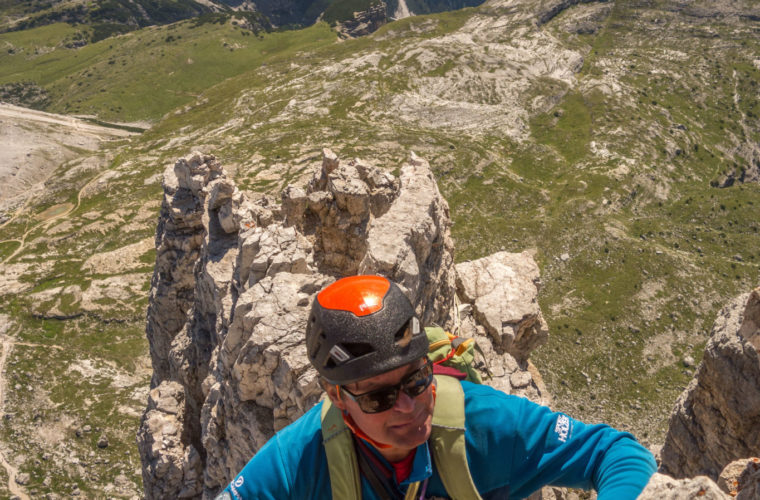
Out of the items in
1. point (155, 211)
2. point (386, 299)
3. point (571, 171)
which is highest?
point (386, 299)

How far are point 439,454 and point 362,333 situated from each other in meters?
2.01

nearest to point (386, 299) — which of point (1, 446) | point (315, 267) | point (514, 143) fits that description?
point (315, 267)

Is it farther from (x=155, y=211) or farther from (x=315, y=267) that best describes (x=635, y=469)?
(x=155, y=211)

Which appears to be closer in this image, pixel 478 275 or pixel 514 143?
pixel 478 275

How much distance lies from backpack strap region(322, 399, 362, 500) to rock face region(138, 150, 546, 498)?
331 inches

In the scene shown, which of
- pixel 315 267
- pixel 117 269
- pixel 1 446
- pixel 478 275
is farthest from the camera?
pixel 117 269

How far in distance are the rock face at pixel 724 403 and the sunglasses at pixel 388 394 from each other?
556 inches

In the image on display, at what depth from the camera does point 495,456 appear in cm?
592

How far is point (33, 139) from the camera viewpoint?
493 feet

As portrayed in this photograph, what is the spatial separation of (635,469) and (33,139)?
195 m

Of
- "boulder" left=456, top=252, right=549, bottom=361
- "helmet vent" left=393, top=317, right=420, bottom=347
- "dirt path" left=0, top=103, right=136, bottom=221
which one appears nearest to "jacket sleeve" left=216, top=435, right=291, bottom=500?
"helmet vent" left=393, top=317, right=420, bottom=347

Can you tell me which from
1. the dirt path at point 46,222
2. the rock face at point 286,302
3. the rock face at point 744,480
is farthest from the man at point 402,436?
the dirt path at point 46,222

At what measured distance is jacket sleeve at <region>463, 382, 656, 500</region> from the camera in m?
5.63

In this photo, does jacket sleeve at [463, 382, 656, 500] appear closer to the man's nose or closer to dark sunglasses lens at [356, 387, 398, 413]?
the man's nose
